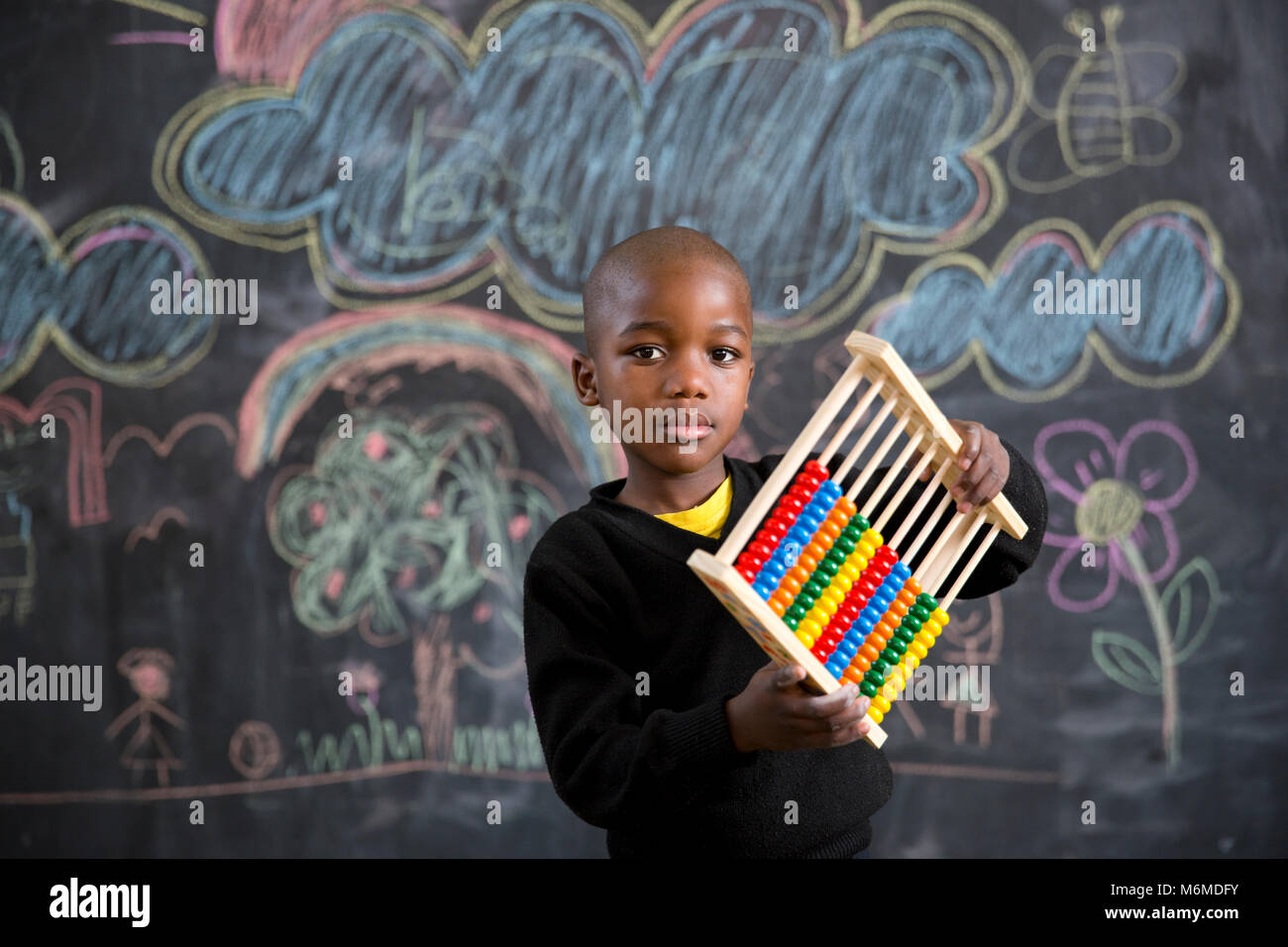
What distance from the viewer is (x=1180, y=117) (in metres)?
3.32

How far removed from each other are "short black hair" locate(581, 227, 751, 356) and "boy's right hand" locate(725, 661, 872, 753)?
1.89ft

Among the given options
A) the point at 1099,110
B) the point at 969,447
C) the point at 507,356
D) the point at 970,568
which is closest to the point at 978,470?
the point at 969,447

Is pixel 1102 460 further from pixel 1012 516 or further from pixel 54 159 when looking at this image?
pixel 54 159

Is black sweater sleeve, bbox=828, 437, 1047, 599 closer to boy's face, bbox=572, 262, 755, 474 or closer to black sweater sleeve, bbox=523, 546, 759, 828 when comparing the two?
boy's face, bbox=572, 262, 755, 474

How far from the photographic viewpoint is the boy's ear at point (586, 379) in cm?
166

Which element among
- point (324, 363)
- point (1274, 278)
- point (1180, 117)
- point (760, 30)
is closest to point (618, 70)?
point (760, 30)

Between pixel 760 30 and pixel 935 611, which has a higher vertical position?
pixel 760 30

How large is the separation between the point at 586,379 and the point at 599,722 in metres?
0.52

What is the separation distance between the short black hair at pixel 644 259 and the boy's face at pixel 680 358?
2 cm

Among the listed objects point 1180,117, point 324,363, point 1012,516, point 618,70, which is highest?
point 618,70

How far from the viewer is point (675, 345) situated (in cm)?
154

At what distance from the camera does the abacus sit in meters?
1.31

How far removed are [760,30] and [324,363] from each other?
1.59m

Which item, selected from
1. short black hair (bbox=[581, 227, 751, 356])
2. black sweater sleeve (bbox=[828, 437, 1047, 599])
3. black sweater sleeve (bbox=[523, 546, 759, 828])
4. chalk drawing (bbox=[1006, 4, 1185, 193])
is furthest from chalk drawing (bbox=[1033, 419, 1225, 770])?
black sweater sleeve (bbox=[523, 546, 759, 828])
